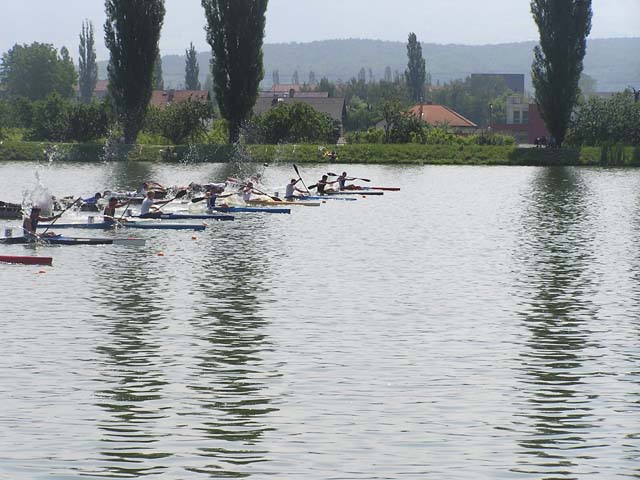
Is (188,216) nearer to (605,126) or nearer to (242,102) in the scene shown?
(242,102)

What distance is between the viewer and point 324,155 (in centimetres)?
9231

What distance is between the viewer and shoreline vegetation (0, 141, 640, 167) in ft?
294

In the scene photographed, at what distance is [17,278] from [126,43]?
205 feet

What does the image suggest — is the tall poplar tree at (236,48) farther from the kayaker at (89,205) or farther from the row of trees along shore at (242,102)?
the kayaker at (89,205)

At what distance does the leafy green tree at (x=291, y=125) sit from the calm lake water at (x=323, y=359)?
5869 centimetres

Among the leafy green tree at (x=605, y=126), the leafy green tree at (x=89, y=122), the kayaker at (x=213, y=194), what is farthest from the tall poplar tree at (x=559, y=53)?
the kayaker at (x=213, y=194)

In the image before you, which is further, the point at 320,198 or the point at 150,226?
the point at 320,198

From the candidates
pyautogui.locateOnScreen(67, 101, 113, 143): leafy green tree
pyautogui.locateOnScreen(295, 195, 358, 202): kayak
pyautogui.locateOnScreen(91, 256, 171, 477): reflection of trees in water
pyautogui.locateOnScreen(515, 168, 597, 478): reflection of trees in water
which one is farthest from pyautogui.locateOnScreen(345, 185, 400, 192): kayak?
pyautogui.locateOnScreen(67, 101, 113, 143): leafy green tree

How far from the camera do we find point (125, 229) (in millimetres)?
40750

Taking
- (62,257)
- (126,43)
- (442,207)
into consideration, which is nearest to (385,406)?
(62,257)

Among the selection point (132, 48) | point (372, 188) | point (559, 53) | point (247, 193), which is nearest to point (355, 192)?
point (372, 188)

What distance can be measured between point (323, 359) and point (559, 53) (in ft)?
224

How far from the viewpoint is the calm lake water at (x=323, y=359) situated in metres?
14.1

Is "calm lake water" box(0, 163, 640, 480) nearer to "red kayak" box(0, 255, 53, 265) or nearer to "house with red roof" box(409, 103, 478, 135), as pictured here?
"red kayak" box(0, 255, 53, 265)
